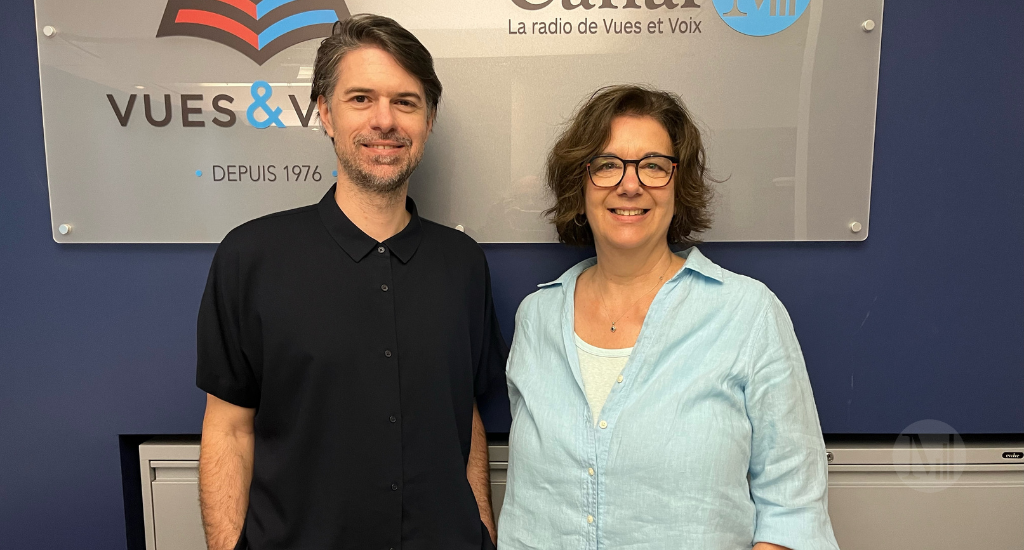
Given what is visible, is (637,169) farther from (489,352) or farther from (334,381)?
(334,381)

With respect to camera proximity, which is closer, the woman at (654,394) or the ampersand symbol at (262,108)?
the woman at (654,394)

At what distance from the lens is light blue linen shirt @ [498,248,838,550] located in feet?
3.43

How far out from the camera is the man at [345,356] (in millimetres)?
1168

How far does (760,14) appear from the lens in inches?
55.3

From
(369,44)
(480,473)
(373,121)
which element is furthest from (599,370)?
(369,44)

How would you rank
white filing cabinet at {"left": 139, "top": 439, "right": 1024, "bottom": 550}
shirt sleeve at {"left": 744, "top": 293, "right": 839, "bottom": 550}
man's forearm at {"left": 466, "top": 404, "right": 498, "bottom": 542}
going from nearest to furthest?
shirt sleeve at {"left": 744, "top": 293, "right": 839, "bottom": 550}, man's forearm at {"left": 466, "top": 404, "right": 498, "bottom": 542}, white filing cabinet at {"left": 139, "top": 439, "right": 1024, "bottom": 550}

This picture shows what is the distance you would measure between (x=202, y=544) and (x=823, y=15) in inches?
82.4

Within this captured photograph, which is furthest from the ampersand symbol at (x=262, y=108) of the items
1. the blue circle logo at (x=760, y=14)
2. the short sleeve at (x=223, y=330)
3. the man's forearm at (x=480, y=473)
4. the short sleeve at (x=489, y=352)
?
the blue circle logo at (x=760, y=14)

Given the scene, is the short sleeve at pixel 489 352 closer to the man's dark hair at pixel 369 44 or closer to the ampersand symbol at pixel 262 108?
the man's dark hair at pixel 369 44

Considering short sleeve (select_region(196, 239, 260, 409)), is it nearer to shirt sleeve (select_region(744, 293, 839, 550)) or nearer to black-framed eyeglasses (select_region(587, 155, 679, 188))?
black-framed eyeglasses (select_region(587, 155, 679, 188))

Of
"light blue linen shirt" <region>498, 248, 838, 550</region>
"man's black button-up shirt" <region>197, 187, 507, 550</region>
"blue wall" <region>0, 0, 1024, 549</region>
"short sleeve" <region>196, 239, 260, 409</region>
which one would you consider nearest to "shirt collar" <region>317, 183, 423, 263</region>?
"man's black button-up shirt" <region>197, 187, 507, 550</region>

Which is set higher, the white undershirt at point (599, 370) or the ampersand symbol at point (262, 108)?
the ampersand symbol at point (262, 108)

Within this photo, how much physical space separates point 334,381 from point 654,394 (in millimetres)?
631

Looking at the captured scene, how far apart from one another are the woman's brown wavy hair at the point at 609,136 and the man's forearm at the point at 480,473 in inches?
22.0
